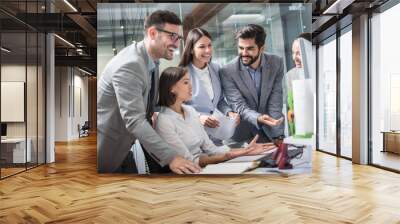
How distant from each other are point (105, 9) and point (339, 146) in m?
6.52

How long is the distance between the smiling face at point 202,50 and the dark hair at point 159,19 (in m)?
0.51

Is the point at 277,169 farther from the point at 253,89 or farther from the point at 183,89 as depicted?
the point at 183,89

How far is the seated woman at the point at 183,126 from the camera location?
6.76 m

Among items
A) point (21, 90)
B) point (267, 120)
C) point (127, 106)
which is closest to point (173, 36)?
point (127, 106)

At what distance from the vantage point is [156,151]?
22.2 feet

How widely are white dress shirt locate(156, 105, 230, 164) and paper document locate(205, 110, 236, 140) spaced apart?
0.50 feet

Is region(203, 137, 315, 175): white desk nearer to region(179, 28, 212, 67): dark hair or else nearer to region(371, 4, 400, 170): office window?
region(371, 4, 400, 170): office window

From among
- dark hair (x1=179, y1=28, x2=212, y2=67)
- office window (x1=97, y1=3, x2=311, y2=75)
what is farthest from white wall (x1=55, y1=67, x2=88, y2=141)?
dark hair (x1=179, y1=28, x2=212, y2=67)

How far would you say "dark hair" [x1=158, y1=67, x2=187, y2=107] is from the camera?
6.77 meters

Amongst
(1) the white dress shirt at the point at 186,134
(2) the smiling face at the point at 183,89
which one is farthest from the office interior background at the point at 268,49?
(1) the white dress shirt at the point at 186,134

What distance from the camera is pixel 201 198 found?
5.12 m

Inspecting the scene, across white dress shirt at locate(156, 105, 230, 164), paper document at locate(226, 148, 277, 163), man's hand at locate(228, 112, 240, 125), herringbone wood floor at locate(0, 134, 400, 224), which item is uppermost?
man's hand at locate(228, 112, 240, 125)

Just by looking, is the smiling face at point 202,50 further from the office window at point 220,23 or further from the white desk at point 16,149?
the white desk at point 16,149

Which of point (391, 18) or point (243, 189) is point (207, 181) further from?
point (391, 18)
